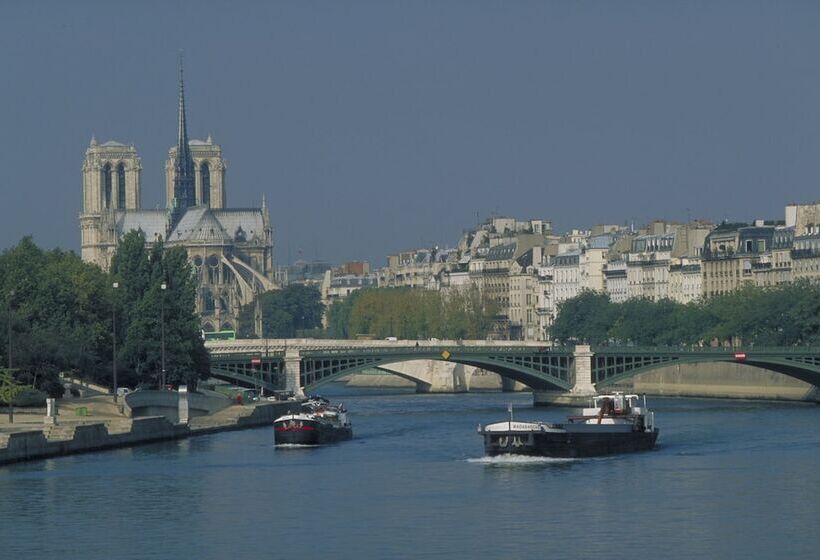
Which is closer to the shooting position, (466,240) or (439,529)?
(439,529)

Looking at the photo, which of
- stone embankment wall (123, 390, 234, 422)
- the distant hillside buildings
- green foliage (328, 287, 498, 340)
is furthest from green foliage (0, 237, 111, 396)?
green foliage (328, 287, 498, 340)

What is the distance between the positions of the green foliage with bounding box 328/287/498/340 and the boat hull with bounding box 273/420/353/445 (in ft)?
285

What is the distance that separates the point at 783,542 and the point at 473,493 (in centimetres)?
1084

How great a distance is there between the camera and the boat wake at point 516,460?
233 ft

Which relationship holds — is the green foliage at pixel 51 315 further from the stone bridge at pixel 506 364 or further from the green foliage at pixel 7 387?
the stone bridge at pixel 506 364

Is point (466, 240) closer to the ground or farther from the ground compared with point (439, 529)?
farther from the ground

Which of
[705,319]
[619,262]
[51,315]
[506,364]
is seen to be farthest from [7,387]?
[619,262]

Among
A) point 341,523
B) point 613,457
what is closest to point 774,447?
point 613,457

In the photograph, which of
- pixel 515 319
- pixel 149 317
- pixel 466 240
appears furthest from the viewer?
pixel 466 240

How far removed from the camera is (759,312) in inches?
4769

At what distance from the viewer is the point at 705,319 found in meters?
129

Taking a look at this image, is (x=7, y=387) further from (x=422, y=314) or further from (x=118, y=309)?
(x=422, y=314)

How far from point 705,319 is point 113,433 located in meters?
56.4

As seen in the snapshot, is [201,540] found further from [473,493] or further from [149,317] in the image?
[149,317]
